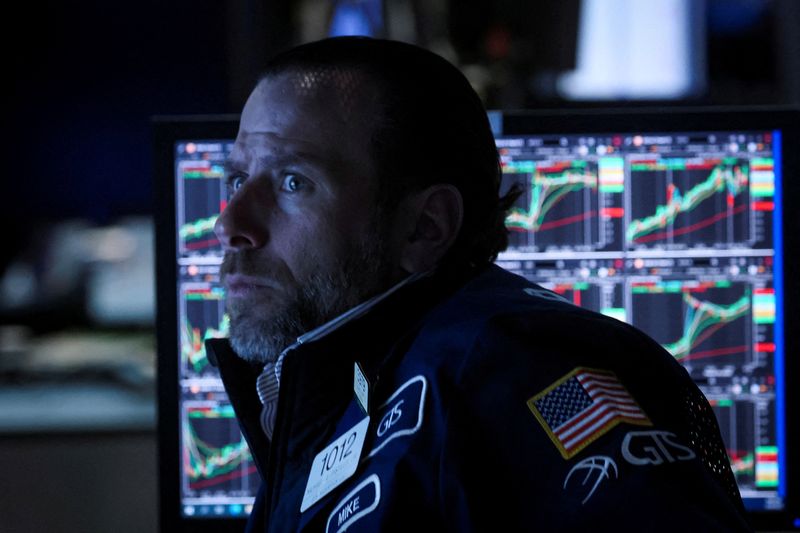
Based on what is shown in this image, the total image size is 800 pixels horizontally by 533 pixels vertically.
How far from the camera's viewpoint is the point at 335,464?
866mm

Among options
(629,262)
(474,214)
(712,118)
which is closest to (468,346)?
(474,214)

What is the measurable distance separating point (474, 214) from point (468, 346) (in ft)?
1.00

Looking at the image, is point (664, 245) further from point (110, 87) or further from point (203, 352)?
point (110, 87)

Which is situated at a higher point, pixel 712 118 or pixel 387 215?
pixel 712 118

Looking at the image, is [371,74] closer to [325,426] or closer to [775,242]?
[325,426]

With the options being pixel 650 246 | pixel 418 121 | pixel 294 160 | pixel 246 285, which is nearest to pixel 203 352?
pixel 246 285

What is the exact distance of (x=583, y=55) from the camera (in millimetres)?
2816

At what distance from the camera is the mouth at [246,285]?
1.01m

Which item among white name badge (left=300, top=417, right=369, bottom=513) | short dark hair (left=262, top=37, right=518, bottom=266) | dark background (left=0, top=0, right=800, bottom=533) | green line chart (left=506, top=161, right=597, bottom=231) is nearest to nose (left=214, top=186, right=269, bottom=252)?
short dark hair (left=262, top=37, right=518, bottom=266)

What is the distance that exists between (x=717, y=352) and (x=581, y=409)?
58 cm

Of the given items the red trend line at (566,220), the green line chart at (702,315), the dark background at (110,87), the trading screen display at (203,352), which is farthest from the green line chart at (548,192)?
the dark background at (110,87)

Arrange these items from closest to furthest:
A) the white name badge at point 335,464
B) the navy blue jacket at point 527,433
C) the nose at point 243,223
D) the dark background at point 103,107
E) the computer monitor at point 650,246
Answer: the navy blue jacket at point 527,433
the white name badge at point 335,464
the nose at point 243,223
the computer monitor at point 650,246
the dark background at point 103,107

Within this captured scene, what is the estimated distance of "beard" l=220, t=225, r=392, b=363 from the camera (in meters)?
1.00

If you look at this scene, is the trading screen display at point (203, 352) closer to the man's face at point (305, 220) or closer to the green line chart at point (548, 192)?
the man's face at point (305, 220)
